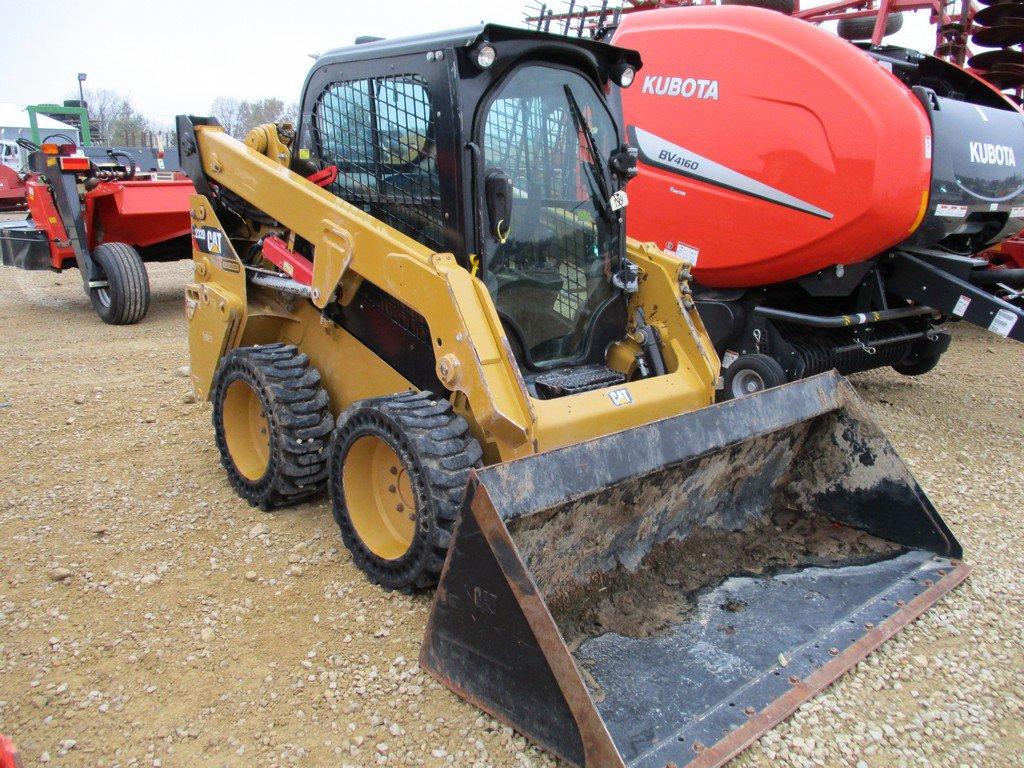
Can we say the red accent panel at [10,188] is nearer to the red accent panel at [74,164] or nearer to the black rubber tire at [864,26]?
the red accent panel at [74,164]

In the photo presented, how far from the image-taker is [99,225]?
7914 mm

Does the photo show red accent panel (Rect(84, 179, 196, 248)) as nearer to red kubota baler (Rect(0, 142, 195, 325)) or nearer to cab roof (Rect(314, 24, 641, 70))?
red kubota baler (Rect(0, 142, 195, 325))

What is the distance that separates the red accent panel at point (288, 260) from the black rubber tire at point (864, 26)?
18.4 ft

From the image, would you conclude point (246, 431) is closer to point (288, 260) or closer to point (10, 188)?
point (288, 260)

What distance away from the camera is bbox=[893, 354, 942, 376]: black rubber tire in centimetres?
554

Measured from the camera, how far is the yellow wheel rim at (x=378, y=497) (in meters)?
3.00

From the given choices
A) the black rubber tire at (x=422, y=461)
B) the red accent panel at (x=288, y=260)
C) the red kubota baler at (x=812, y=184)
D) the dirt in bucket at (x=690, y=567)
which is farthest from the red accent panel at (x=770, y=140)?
the black rubber tire at (x=422, y=461)

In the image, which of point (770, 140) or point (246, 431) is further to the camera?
point (770, 140)

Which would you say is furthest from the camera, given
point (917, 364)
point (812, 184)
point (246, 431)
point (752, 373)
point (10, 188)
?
point (10, 188)

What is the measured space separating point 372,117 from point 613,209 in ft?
3.50

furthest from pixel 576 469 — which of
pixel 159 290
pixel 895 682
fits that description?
pixel 159 290

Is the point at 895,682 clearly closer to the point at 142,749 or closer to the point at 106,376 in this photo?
A: the point at 142,749

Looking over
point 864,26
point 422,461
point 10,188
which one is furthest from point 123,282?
point 10,188

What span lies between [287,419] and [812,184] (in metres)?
2.94
